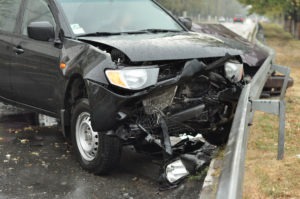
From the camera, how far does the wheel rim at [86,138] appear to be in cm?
502

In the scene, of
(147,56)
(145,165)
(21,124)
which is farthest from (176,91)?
(21,124)

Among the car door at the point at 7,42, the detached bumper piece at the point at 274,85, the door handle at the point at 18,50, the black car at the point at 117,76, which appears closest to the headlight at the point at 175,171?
the black car at the point at 117,76

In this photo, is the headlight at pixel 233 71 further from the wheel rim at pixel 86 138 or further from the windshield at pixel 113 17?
the wheel rim at pixel 86 138

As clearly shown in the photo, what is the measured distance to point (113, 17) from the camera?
5.89 metres

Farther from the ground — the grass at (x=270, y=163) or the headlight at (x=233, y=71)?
the headlight at (x=233, y=71)

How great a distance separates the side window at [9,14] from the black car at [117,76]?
6 centimetres

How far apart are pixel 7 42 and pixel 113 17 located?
1.55 m

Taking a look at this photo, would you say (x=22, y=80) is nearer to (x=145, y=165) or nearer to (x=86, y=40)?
(x=86, y=40)

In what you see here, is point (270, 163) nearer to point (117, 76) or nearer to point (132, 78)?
point (132, 78)

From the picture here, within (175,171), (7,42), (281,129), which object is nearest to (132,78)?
(175,171)

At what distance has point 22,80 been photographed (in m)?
6.14

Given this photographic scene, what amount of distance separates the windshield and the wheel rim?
1005 mm

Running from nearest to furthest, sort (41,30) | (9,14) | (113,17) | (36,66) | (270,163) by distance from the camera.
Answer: (270,163) < (41,30) < (36,66) < (113,17) < (9,14)

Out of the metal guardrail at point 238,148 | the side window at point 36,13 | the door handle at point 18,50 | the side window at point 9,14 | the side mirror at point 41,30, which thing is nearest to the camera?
the metal guardrail at point 238,148
